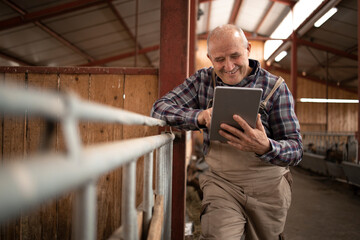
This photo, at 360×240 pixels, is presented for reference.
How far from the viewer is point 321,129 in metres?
18.5

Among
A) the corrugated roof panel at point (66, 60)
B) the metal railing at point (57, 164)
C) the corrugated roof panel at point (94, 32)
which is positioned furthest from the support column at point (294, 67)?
the metal railing at point (57, 164)

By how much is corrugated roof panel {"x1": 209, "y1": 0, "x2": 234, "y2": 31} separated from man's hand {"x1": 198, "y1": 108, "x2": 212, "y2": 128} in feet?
38.9

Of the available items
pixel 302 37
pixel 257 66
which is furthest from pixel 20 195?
pixel 302 37

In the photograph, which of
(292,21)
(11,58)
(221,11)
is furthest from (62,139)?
(221,11)

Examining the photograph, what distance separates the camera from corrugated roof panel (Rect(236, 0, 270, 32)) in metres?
12.3

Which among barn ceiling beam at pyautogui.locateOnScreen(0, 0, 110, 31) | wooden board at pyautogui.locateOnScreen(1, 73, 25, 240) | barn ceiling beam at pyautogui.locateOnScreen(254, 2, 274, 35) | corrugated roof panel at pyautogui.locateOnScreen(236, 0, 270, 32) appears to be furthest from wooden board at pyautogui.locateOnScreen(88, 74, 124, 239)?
barn ceiling beam at pyautogui.locateOnScreen(254, 2, 274, 35)

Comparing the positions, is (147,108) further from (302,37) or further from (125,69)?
(302,37)

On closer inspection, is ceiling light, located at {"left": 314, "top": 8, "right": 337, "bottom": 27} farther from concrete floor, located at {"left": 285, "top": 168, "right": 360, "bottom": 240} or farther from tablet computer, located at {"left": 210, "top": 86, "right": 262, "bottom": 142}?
tablet computer, located at {"left": 210, "top": 86, "right": 262, "bottom": 142}

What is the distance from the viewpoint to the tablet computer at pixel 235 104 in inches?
49.1

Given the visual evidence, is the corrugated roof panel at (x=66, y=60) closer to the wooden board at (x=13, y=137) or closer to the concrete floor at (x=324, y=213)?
the concrete floor at (x=324, y=213)

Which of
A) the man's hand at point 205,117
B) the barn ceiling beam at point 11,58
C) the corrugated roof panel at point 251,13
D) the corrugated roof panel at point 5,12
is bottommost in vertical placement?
the man's hand at point 205,117

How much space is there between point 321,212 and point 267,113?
307 cm

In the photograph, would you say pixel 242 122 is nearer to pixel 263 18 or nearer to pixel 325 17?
pixel 325 17

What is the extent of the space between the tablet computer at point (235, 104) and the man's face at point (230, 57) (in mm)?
391
